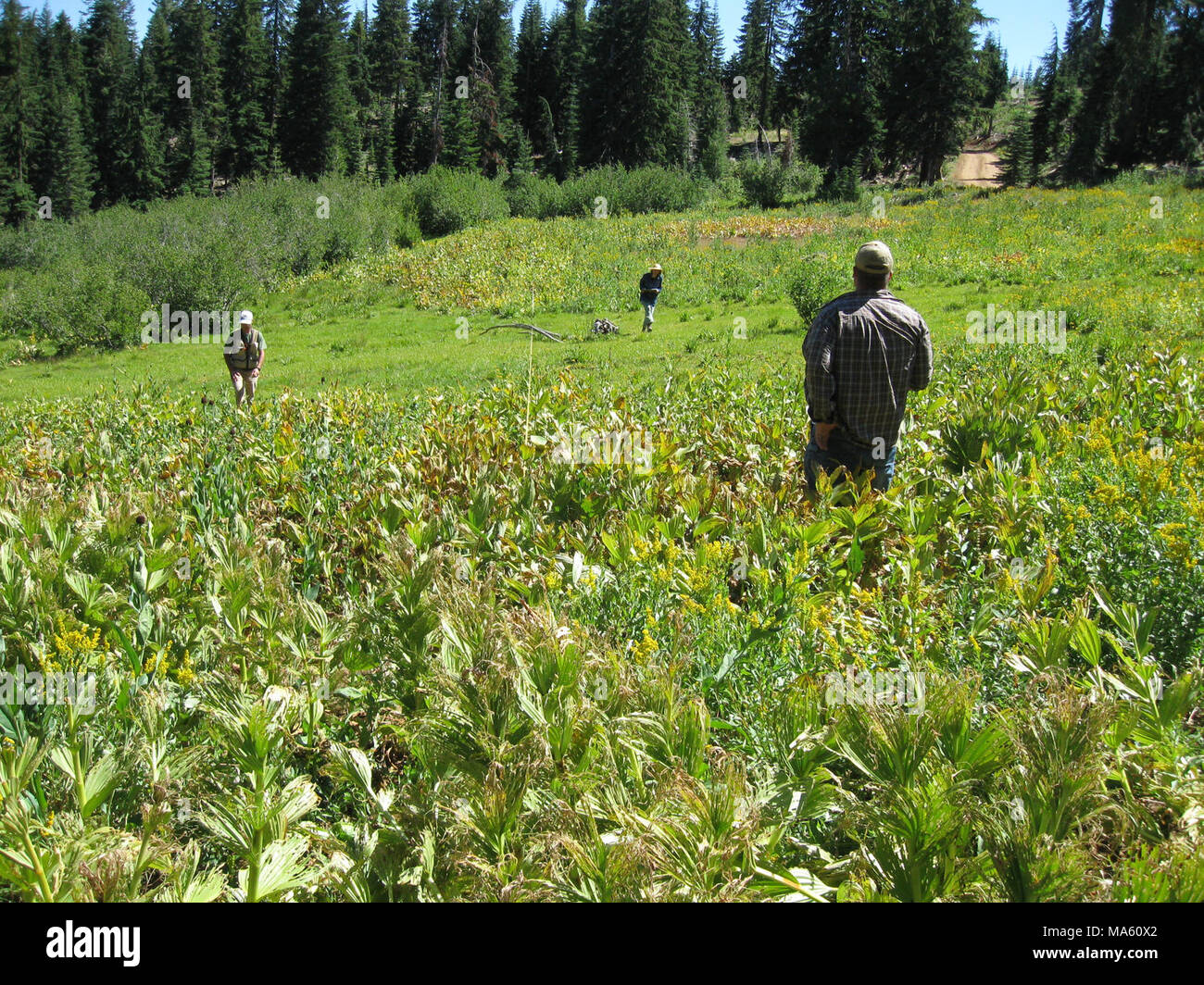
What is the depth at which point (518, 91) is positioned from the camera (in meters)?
74.6

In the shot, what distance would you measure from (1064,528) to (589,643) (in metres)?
2.43

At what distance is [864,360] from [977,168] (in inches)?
2729

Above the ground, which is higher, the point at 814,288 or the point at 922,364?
the point at 814,288

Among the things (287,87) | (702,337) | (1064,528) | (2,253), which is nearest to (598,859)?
(1064,528)

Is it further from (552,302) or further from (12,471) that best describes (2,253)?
(12,471)

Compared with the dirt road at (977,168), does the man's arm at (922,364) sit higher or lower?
lower

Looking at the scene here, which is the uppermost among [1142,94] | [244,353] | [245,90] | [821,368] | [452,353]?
[245,90]

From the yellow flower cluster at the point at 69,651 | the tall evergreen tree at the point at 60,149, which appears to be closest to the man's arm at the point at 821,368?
the yellow flower cluster at the point at 69,651

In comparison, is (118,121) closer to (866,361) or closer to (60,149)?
(60,149)

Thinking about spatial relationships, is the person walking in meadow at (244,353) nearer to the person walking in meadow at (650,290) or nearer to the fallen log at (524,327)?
the fallen log at (524,327)
